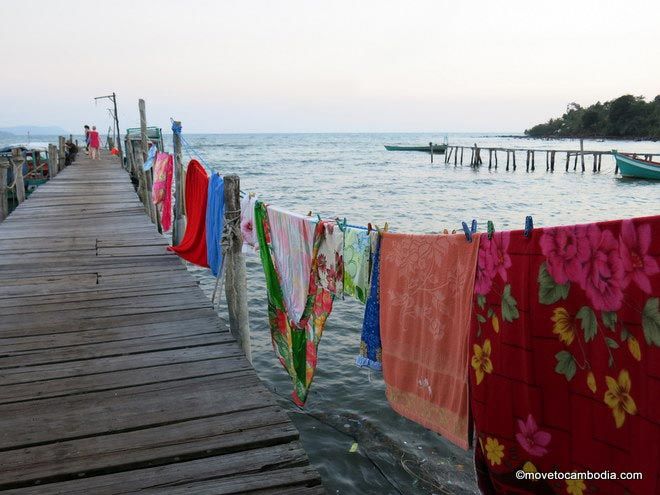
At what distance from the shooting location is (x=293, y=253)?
4250 mm

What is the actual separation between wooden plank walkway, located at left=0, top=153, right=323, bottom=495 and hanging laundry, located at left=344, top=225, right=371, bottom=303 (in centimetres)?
93

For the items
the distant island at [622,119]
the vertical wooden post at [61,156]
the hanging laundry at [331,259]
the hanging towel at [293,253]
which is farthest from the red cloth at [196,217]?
the distant island at [622,119]

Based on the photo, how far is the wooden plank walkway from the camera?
100 inches

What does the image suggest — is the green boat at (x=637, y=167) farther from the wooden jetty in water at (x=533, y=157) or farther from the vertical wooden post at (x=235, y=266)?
the vertical wooden post at (x=235, y=266)

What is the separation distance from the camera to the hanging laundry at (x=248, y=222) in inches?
203

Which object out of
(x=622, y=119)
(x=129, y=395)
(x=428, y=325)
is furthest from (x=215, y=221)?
(x=622, y=119)

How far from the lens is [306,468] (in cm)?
261

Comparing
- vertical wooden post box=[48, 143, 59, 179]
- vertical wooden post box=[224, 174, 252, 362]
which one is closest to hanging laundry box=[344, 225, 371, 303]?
Answer: vertical wooden post box=[224, 174, 252, 362]

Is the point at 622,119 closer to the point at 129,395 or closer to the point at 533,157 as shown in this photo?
the point at 533,157

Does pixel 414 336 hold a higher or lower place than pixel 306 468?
higher

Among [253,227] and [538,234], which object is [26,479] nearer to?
[538,234]

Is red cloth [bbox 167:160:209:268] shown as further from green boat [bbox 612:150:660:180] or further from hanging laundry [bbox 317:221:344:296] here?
→ green boat [bbox 612:150:660:180]

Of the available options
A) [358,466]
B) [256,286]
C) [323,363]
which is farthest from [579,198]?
[358,466]

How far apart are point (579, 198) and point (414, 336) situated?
3035cm
